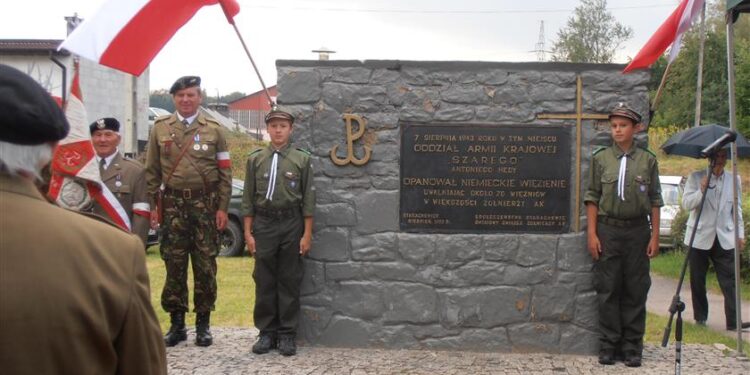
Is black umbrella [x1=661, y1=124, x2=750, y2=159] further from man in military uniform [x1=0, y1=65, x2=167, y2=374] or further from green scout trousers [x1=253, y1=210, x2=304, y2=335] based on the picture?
man in military uniform [x1=0, y1=65, x2=167, y2=374]

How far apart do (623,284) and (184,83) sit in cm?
351

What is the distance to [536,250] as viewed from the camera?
6156 millimetres

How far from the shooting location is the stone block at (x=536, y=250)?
20.2ft

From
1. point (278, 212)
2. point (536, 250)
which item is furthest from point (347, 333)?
point (536, 250)

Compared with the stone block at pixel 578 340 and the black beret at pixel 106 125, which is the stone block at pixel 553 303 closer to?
the stone block at pixel 578 340

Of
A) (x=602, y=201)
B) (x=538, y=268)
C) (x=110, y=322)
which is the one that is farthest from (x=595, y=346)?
(x=110, y=322)

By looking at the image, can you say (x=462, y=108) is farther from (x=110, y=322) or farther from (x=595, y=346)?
(x=110, y=322)

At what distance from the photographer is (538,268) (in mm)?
6152

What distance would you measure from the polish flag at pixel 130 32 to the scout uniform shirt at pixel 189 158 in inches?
26.7

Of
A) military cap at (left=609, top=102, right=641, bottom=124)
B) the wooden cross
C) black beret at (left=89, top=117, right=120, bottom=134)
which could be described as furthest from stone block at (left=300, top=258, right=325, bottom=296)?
military cap at (left=609, top=102, right=641, bottom=124)

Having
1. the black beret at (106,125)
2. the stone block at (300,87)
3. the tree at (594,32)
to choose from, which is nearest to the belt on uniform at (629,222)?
the stone block at (300,87)

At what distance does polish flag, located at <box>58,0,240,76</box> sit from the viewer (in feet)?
17.0

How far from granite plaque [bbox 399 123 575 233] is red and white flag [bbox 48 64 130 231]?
2.19m

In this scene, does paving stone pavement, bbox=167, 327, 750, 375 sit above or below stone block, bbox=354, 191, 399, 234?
below
